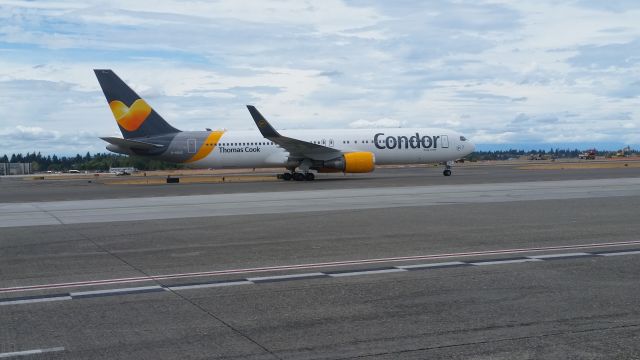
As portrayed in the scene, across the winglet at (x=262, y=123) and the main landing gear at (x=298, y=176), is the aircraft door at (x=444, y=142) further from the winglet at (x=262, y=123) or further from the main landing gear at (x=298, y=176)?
the winglet at (x=262, y=123)

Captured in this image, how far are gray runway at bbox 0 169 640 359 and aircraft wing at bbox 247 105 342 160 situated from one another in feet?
67.2

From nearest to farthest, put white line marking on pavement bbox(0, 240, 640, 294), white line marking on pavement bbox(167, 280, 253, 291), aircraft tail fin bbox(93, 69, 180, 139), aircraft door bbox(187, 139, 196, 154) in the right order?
1. white line marking on pavement bbox(167, 280, 253, 291)
2. white line marking on pavement bbox(0, 240, 640, 294)
3. aircraft tail fin bbox(93, 69, 180, 139)
4. aircraft door bbox(187, 139, 196, 154)

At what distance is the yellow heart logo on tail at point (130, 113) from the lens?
127 feet

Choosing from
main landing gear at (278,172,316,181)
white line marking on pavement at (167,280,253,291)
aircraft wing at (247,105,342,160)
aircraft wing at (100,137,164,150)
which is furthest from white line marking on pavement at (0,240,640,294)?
aircraft wing at (100,137,164,150)

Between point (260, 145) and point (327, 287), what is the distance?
3265 cm

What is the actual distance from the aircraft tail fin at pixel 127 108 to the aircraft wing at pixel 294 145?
6415 mm

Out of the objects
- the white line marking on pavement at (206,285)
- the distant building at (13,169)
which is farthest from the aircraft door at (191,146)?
the distant building at (13,169)

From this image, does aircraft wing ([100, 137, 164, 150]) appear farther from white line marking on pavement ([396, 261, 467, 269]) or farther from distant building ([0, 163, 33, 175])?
distant building ([0, 163, 33, 175])

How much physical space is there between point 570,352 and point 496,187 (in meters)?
24.0

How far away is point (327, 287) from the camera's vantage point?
8.41 metres

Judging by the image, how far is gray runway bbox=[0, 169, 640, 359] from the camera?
5.98m

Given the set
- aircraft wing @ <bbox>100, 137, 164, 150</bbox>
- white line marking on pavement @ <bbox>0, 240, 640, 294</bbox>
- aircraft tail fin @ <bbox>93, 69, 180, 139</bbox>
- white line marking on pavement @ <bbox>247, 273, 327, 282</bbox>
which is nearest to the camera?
white line marking on pavement @ <bbox>0, 240, 640, 294</bbox>

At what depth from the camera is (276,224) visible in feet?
52.4

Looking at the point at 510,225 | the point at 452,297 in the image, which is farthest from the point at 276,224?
the point at 452,297
